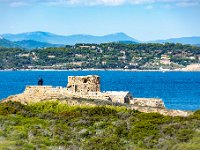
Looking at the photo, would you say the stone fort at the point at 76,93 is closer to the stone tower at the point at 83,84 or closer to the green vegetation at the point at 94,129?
the stone tower at the point at 83,84

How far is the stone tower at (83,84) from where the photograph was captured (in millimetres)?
46406

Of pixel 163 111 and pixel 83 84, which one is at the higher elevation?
pixel 83 84

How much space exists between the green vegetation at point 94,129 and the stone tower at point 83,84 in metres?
5.92

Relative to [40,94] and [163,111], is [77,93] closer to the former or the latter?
[40,94]

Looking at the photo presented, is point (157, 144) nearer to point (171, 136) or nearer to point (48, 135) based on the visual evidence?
point (171, 136)

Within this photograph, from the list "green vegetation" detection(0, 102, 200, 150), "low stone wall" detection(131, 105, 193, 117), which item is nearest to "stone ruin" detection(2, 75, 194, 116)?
"low stone wall" detection(131, 105, 193, 117)

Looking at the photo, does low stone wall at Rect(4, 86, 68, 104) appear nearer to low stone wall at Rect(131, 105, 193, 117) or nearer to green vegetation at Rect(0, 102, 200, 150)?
green vegetation at Rect(0, 102, 200, 150)

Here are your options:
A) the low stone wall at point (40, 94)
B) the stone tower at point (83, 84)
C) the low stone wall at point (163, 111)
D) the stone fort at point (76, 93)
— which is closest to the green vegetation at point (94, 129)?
the low stone wall at point (163, 111)

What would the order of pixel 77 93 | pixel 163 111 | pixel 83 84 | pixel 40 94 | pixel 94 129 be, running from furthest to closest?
pixel 83 84 → pixel 40 94 → pixel 77 93 → pixel 163 111 → pixel 94 129

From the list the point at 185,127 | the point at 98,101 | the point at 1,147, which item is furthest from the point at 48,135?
the point at 98,101

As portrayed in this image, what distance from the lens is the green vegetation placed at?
93.7 feet

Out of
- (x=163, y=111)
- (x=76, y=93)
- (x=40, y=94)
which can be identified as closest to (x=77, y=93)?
(x=76, y=93)

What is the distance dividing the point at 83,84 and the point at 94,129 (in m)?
13.6

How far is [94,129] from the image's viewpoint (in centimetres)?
3303
